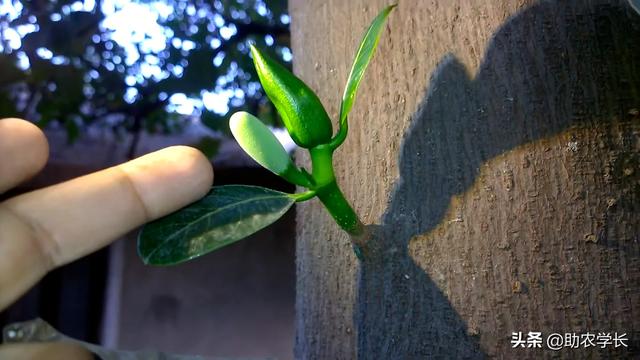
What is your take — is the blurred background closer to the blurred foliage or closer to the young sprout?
the blurred foliage

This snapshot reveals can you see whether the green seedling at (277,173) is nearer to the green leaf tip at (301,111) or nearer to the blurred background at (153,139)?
the green leaf tip at (301,111)

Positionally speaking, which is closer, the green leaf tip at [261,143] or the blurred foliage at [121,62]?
the green leaf tip at [261,143]

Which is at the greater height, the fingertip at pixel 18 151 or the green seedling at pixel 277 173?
the fingertip at pixel 18 151

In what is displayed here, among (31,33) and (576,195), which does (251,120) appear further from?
(31,33)

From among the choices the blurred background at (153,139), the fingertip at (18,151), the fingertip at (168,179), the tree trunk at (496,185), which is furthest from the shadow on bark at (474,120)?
the blurred background at (153,139)

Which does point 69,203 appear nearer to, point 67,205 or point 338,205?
point 67,205

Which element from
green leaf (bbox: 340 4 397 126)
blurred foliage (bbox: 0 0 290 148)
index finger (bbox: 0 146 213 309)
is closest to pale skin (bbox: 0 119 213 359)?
index finger (bbox: 0 146 213 309)

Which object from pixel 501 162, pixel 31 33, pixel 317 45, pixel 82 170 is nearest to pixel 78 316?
pixel 82 170
